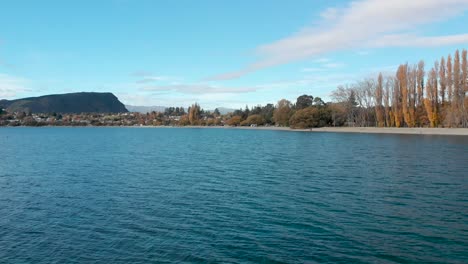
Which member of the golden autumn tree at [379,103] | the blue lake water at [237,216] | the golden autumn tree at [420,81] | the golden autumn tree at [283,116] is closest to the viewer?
the blue lake water at [237,216]

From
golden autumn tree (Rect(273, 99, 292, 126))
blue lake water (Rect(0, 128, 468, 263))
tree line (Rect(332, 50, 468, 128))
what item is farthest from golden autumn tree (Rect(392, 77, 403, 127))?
blue lake water (Rect(0, 128, 468, 263))

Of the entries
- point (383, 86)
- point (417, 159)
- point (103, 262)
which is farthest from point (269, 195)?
point (383, 86)

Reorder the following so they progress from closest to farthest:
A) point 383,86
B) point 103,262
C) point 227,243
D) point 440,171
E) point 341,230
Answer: point 103,262 → point 227,243 → point 341,230 → point 440,171 → point 383,86

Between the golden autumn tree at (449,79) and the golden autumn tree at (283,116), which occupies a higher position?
the golden autumn tree at (449,79)

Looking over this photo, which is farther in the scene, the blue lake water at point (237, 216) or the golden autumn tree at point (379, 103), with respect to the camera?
the golden autumn tree at point (379, 103)

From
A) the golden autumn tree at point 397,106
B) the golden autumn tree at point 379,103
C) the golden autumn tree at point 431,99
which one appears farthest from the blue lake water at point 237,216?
the golden autumn tree at point 379,103

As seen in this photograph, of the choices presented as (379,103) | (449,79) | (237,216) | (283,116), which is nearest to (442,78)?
(449,79)

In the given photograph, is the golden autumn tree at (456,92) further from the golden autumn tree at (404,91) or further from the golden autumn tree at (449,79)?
the golden autumn tree at (404,91)

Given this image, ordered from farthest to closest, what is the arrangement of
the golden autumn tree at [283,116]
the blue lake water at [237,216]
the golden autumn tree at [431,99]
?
the golden autumn tree at [283,116] < the golden autumn tree at [431,99] < the blue lake water at [237,216]

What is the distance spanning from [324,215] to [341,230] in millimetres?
2164

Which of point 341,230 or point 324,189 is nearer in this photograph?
point 341,230

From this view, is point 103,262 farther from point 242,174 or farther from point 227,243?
point 242,174

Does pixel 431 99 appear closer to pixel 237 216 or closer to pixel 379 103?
pixel 379 103

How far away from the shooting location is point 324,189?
2264cm
